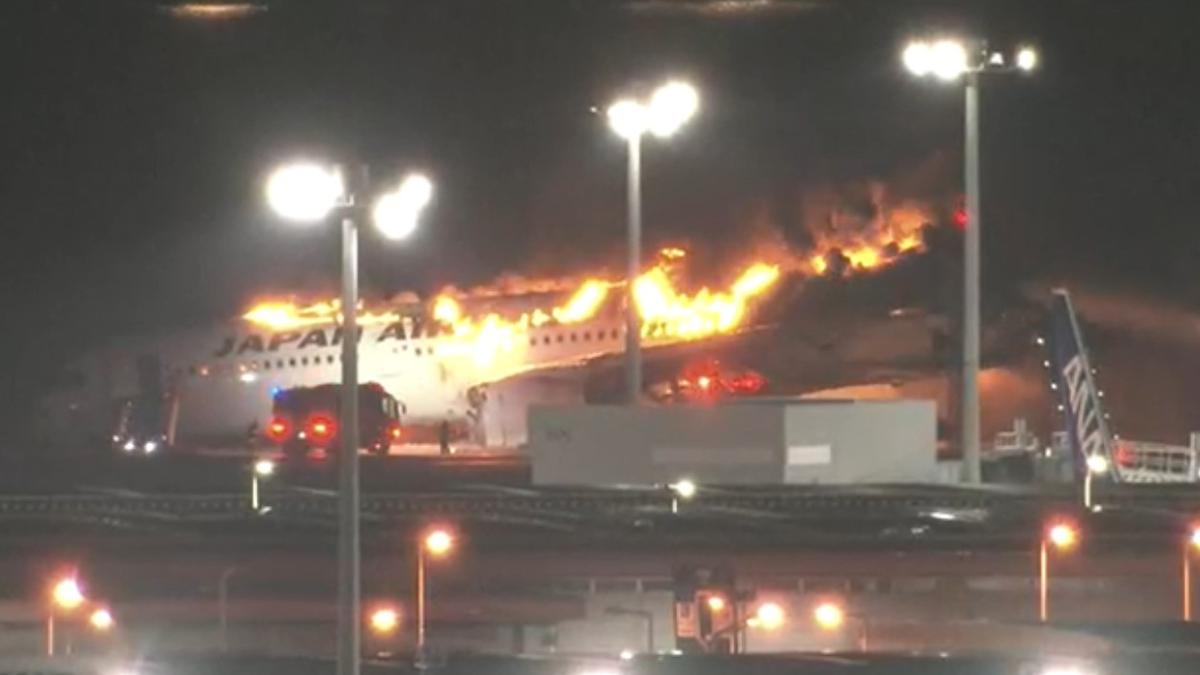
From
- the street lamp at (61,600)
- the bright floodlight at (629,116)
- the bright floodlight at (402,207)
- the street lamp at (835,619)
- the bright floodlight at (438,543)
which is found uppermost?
the bright floodlight at (629,116)

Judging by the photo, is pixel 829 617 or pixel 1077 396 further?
pixel 1077 396

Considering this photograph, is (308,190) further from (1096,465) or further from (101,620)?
(1096,465)

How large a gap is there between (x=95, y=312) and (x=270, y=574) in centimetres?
4927

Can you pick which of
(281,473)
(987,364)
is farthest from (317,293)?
(281,473)

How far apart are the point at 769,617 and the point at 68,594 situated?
748 cm

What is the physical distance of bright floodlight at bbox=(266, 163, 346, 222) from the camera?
20.2 metres

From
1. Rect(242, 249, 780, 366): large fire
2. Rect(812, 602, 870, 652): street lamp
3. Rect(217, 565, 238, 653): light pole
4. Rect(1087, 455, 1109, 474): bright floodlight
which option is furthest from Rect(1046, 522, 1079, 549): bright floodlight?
Rect(242, 249, 780, 366): large fire

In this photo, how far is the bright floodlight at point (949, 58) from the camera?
125ft

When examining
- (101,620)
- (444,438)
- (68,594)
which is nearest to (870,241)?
(444,438)

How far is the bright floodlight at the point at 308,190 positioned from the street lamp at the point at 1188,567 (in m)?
11.3

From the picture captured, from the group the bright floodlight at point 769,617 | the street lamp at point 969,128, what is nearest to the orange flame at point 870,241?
the street lamp at point 969,128

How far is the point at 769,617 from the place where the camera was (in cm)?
2602

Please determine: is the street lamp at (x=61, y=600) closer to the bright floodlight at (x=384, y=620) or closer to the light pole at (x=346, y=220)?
the bright floodlight at (x=384, y=620)

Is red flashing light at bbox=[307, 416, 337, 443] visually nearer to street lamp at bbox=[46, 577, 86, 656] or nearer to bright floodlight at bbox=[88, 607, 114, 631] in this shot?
street lamp at bbox=[46, 577, 86, 656]
